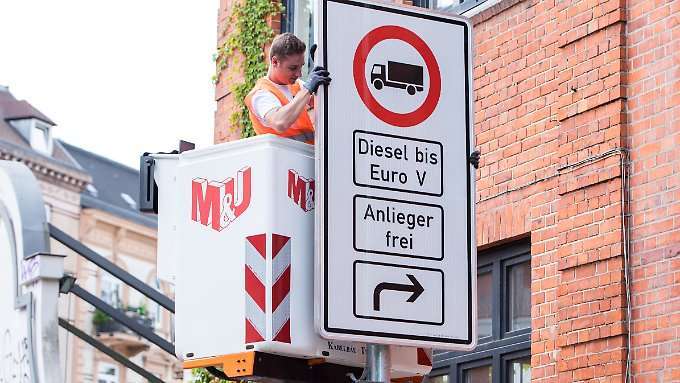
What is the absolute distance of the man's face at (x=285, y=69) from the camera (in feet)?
22.2

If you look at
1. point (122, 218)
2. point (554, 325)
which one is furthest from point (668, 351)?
point (122, 218)

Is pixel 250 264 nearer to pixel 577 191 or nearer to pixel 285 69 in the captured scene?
pixel 285 69

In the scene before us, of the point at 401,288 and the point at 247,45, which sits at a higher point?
the point at 247,45

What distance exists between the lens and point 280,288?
5930mm

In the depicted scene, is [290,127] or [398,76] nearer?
[398,76]

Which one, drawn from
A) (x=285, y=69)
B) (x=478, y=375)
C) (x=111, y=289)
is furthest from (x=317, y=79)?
(x=111, y=289)

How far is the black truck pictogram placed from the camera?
611 centimetres

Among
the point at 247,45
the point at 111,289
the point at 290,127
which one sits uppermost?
the point at 111,289

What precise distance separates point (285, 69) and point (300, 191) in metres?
0.84

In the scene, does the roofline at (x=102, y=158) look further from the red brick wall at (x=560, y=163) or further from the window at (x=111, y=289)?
the red brick wall at (x=560, y=163)

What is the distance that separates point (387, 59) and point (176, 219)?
1143 millimetres

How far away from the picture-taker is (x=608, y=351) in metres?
8.88

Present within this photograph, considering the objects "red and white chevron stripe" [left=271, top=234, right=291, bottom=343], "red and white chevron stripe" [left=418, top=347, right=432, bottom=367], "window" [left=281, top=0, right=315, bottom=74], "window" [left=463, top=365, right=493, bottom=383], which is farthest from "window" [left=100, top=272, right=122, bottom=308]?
"red and white chevron stripe" [left=271, top=234, right=291, bottom=343]

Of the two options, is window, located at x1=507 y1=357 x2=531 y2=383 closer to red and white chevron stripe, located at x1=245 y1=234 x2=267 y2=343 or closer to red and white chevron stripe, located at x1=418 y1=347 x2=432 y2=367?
red and white chevron stripe, located at x1=418 y1=347 x2=432 y2=367
